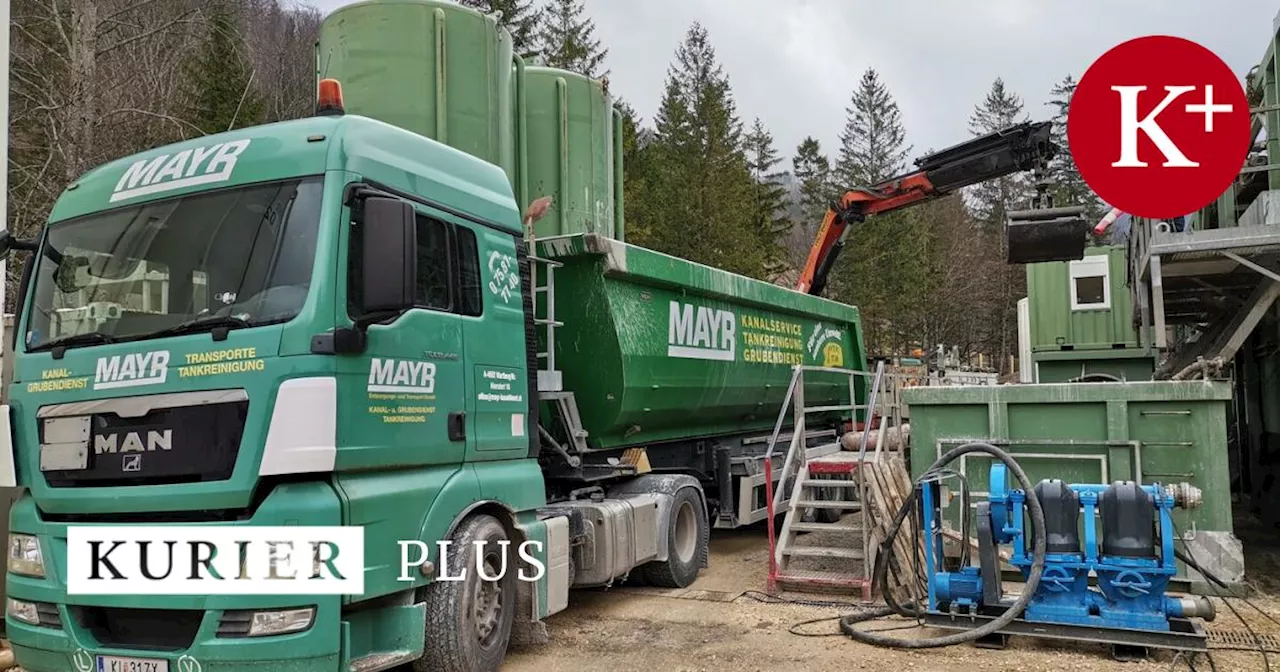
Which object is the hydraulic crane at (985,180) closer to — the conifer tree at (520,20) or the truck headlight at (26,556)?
the truck headlight at (26,556)

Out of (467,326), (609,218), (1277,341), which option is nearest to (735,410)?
(609,218)

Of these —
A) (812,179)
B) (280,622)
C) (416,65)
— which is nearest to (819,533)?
(416,65)

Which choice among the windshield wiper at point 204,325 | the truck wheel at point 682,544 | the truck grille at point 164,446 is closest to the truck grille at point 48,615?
the truck grille at point 164,446

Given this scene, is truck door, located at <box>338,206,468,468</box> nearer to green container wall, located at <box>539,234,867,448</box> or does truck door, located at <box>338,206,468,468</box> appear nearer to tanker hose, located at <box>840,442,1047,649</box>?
green container wall, located at <box>539,234,867,448</box>

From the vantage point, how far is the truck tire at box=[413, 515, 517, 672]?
4742 mm

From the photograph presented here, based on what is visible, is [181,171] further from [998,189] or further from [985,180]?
[998,189]

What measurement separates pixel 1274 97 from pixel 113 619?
10827 millimetres

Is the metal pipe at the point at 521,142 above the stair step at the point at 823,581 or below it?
above

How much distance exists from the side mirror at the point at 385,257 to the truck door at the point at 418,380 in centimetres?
19

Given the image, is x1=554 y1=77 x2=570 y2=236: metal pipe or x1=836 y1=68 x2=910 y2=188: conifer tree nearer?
x1=554 y1=77 x2=570 y2=236: metal pipe

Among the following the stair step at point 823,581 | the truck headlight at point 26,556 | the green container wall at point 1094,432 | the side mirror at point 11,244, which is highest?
the side mirror at point 11,244

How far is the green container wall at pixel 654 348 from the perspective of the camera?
705 cm

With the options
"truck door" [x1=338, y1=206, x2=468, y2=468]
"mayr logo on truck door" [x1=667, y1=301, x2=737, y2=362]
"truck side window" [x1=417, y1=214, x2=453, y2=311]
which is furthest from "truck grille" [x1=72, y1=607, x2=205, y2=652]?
"mayr logo on truck door" [x1=667, y1=301, x2=737, y2=362]

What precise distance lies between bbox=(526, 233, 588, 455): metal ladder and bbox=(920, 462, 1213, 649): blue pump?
2.74m
